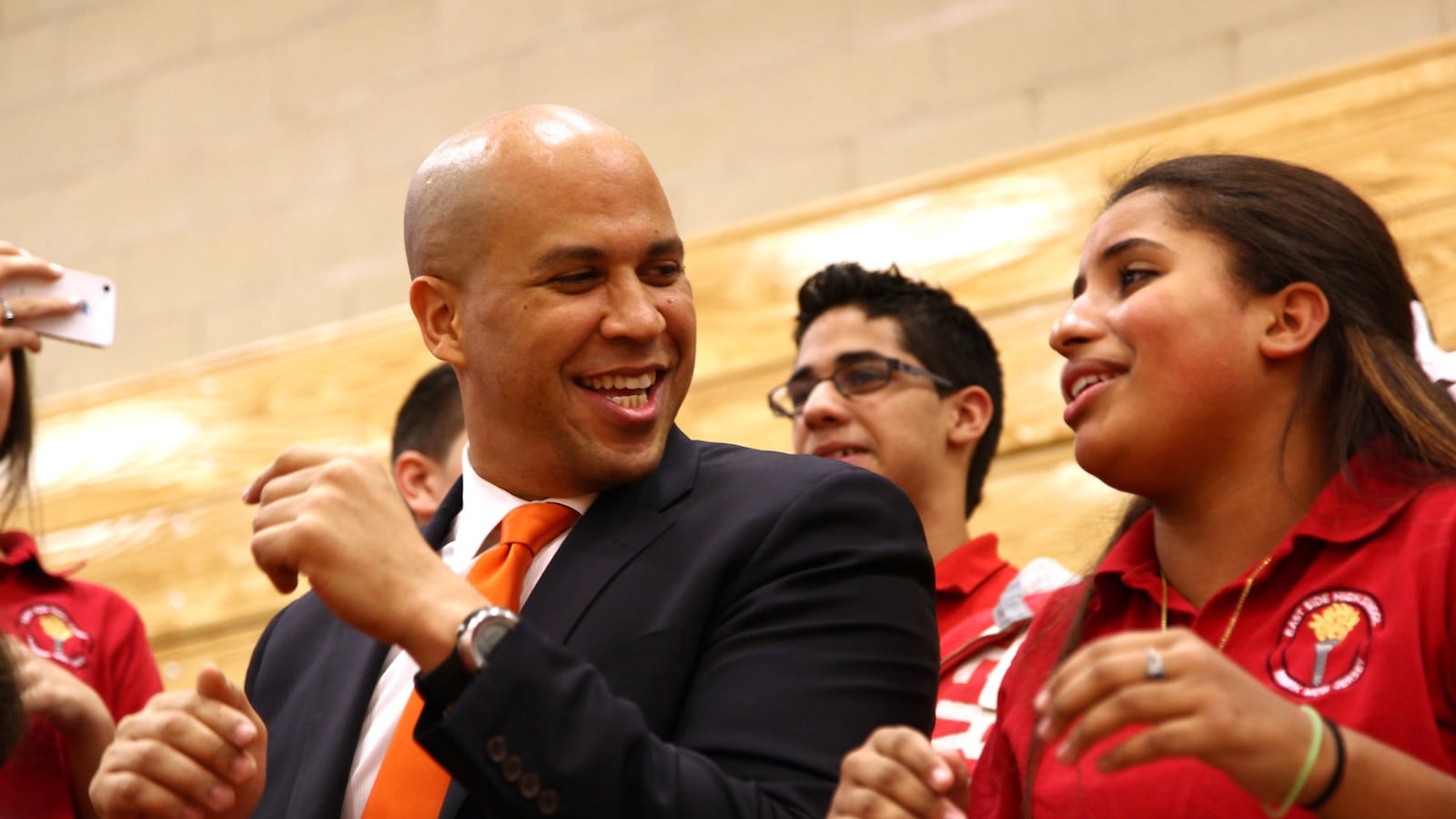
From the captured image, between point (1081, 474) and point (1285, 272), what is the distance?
3.67 ft

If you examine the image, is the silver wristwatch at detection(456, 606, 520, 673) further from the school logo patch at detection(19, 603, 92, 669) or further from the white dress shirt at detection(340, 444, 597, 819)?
the school logo patch at detection(19, 603, 92, 669)

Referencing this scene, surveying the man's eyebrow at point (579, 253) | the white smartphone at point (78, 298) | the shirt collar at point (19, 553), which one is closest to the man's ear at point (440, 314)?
the man's eyebrow at point (579, 253)

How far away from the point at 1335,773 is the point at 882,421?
1.51 metres

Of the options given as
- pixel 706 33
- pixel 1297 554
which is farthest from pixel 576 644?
pixel 706 33

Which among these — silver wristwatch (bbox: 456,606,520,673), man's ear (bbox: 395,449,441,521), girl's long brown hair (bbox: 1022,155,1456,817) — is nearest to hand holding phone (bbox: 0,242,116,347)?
man's ear (bbox: 395,449,441,521)

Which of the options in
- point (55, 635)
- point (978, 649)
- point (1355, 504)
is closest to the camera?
point (1355, 504)

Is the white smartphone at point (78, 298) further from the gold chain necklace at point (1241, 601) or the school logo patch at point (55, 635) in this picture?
the gold chain necklace at point (1241, 601)

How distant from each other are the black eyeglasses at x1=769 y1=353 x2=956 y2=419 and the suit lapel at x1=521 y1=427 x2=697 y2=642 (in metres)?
1.04

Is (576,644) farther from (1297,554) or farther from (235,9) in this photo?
(235,9)

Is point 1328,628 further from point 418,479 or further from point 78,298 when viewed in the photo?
point 418,479

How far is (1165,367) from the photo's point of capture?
1.65 metres

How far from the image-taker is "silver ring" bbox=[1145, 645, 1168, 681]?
1.10 meters

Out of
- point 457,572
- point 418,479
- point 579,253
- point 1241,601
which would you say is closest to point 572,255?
point 579,253

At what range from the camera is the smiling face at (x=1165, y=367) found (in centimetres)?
164
